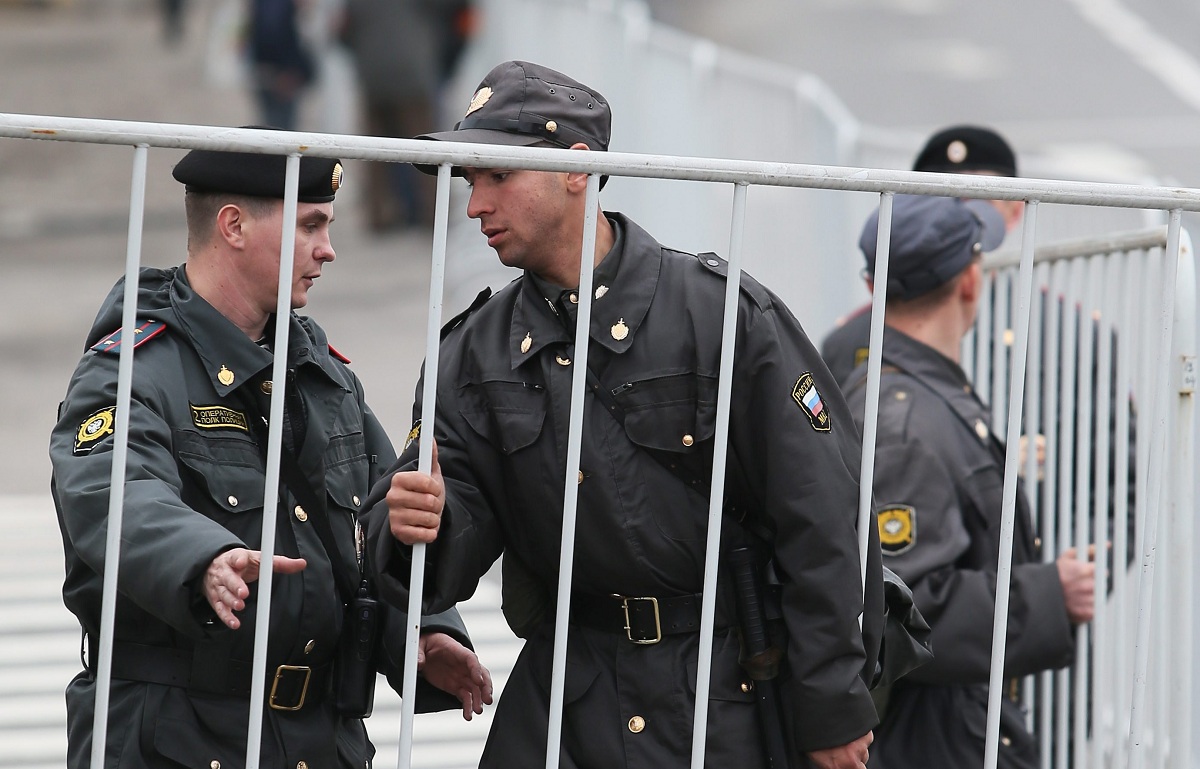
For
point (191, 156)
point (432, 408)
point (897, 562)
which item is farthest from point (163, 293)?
point (897, 562)

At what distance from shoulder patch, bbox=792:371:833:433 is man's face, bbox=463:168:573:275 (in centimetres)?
47

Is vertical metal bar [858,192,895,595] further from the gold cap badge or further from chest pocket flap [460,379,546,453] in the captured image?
the gold cap badge

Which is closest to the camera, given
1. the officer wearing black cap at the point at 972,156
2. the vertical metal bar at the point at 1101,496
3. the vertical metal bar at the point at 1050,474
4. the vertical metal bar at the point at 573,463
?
the vertical metal bar at the point at 573,463

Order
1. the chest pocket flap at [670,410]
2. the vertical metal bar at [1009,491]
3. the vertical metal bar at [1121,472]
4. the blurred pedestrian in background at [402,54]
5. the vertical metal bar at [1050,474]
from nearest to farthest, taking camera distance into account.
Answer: the chest pocket flap at [670,410]
the vertical metal bar at [1009,491]
the vertical metal bar at [1121,472]
the vertical metal bar at [1050,474]
the blurred pedestrian in background at [402,54]

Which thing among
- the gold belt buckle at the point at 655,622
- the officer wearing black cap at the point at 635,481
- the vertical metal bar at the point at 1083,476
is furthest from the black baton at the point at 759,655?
the vertical metal bar at the point at 1083,476

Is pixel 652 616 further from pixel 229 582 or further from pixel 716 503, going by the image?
pixel 229 582

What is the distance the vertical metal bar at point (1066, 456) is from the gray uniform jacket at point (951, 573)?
0.65 ft

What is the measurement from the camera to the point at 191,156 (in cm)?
297

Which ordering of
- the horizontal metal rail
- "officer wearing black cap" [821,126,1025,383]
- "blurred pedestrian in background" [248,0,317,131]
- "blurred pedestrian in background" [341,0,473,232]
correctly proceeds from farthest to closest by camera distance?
"blurred pedestrian in background" [248,0,317,131] → "blurred pedestrian in background" [341,0,473,232] → "officer wearing black cap" [821,126,1025,383] → the horizontal metal rail

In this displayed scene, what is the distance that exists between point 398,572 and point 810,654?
720mm

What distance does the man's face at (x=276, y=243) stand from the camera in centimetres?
294

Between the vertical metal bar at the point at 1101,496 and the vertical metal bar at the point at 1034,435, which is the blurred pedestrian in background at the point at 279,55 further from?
the vertical metal bar at the point at 1101,496

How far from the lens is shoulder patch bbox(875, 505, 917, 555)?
3391mm

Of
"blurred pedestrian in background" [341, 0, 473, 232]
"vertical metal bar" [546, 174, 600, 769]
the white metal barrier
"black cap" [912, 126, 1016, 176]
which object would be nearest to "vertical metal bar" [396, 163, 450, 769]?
the white metal barrier
